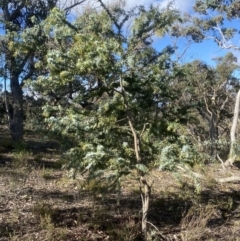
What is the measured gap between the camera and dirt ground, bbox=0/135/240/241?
20.3 feet

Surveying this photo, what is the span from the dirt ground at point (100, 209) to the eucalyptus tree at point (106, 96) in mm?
659

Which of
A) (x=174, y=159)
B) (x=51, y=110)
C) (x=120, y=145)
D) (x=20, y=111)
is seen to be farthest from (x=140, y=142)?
(x=20, y=111)

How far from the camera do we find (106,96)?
20.3 feet

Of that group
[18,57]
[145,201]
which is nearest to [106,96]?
[145,201]

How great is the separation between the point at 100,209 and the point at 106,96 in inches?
85.9

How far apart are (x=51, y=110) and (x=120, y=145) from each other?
44.2 inches

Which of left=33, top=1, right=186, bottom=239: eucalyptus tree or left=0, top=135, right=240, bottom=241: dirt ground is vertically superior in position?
left=33, top=1, right=186, bottom=239: eucalyptus tree

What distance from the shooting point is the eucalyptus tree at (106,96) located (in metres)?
5.33

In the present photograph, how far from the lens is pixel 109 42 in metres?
5.38

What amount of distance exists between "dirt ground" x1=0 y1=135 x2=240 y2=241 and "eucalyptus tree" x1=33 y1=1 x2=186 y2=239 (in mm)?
659

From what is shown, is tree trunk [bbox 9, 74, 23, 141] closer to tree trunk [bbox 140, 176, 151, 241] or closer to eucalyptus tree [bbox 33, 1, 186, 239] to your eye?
eucalyptus tree [bbox 33, 1, 186, 239]

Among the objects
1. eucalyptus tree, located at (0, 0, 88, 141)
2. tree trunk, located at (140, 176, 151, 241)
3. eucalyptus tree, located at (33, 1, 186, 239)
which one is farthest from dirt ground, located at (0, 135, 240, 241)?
eucalyptus tree, located at (0, 0, 88, 141)

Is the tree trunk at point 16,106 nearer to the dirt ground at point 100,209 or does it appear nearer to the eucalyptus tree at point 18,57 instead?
the eucalyptus tree at point 18,57

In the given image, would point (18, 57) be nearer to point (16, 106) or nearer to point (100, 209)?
point (16, 106)
